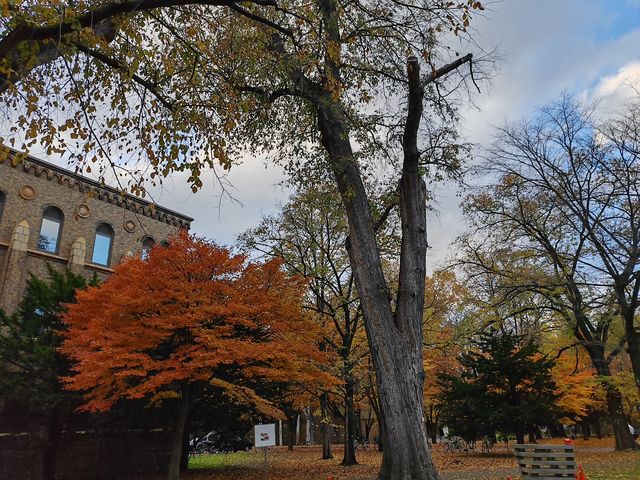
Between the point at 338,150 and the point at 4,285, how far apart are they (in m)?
20.0

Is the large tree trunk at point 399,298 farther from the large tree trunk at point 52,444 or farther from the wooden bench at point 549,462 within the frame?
the large tree trunk at point 52,444

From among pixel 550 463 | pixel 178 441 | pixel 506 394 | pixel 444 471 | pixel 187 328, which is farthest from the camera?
pixel 506 394

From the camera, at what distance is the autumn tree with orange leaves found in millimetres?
11922

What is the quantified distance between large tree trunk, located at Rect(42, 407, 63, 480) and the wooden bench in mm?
13918

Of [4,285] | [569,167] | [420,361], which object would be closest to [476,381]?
[569,167]

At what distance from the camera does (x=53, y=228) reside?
25453mm

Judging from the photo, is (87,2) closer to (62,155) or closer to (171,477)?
(62,155)

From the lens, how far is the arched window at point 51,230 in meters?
24.9

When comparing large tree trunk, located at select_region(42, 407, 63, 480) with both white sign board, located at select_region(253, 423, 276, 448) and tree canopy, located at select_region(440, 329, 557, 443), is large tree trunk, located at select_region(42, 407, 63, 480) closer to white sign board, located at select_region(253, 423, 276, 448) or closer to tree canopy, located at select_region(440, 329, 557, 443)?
white sign board, located at select_region(253, 423, 276, 448)

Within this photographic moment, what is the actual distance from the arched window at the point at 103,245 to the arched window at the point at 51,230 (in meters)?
2.09

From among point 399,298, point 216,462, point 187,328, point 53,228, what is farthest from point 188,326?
point 53,228

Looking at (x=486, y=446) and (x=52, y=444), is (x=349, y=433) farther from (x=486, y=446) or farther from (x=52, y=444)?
(x=52, y=444)

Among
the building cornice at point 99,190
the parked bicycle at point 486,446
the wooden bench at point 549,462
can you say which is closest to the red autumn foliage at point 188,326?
the wooden bench at point 549,462

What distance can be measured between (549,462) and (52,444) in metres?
14.8
